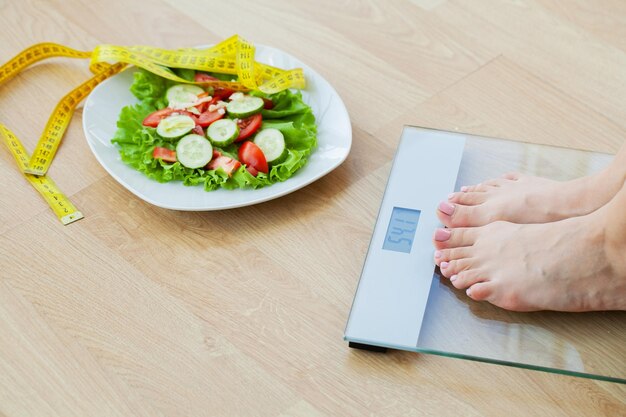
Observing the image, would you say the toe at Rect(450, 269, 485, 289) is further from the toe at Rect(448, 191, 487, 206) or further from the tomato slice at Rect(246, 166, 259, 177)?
the tomato slice at Rect(246, 166, 259, 177)

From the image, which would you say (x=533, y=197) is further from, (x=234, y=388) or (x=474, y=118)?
(x=234, y=388)

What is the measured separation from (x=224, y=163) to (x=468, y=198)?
41cm

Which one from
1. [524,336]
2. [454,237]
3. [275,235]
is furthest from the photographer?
[275,235]

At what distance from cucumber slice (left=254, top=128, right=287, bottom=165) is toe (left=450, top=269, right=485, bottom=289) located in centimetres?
39

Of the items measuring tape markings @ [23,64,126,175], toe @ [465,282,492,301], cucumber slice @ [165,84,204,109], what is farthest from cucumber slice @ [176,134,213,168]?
toe @ [465,282,492,301]

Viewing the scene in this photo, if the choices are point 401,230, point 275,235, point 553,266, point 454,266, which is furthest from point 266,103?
point 553,266

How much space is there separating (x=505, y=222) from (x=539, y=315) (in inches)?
5.9

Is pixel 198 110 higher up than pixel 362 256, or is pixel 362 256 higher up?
pixel 198 110

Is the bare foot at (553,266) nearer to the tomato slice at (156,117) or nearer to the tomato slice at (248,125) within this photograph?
the tomato slice at (248,125)

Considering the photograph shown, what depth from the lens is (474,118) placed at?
1.66m

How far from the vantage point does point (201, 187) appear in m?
1.50

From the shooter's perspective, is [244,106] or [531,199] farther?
[244,106]

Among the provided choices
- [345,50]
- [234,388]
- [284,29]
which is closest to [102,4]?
[284,29]

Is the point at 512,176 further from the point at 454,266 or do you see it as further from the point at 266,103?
the point at 266,103
